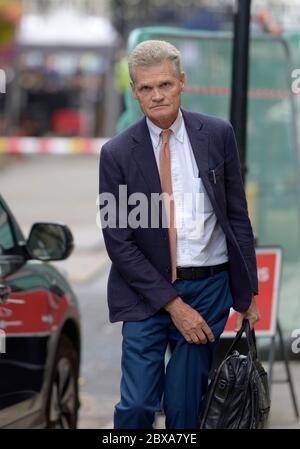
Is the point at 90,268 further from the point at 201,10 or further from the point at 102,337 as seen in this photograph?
the point at 201,10

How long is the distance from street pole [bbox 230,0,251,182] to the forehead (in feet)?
6.72

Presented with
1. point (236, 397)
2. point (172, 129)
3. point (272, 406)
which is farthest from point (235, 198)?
point (272, 406)

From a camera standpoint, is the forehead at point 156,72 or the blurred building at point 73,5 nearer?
the forehead at point 156,72

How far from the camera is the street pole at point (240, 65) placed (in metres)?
6.96

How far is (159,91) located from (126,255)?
0.65 metres

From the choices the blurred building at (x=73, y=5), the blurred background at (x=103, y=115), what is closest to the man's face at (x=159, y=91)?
the blurred background at (x=103, y=115)

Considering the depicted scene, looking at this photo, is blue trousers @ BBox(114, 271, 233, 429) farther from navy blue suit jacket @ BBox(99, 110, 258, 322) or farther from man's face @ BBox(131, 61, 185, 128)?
man's face @ BBox(131, 61, 185, 128)

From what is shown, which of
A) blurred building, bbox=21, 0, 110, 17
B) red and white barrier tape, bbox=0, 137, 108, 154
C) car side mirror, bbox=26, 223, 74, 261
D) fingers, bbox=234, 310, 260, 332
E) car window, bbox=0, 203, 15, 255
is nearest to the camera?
fingers, bbox=234, 310, 260, 332

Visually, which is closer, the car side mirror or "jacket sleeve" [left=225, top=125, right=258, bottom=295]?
"jacket sleeve" [left=225, top=125, right=258, bottom=295]

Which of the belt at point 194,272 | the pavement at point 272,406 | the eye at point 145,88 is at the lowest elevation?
the pavement at point 272,406

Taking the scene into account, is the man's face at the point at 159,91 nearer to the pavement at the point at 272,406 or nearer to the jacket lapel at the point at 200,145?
the jacket lapel at the point at 200,145

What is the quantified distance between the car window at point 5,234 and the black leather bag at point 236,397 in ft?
5.42

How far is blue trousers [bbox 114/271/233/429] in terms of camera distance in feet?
16.3

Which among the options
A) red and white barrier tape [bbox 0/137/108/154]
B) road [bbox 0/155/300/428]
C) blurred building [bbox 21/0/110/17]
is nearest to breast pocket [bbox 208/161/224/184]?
road [bbox 0/155/300/428]
